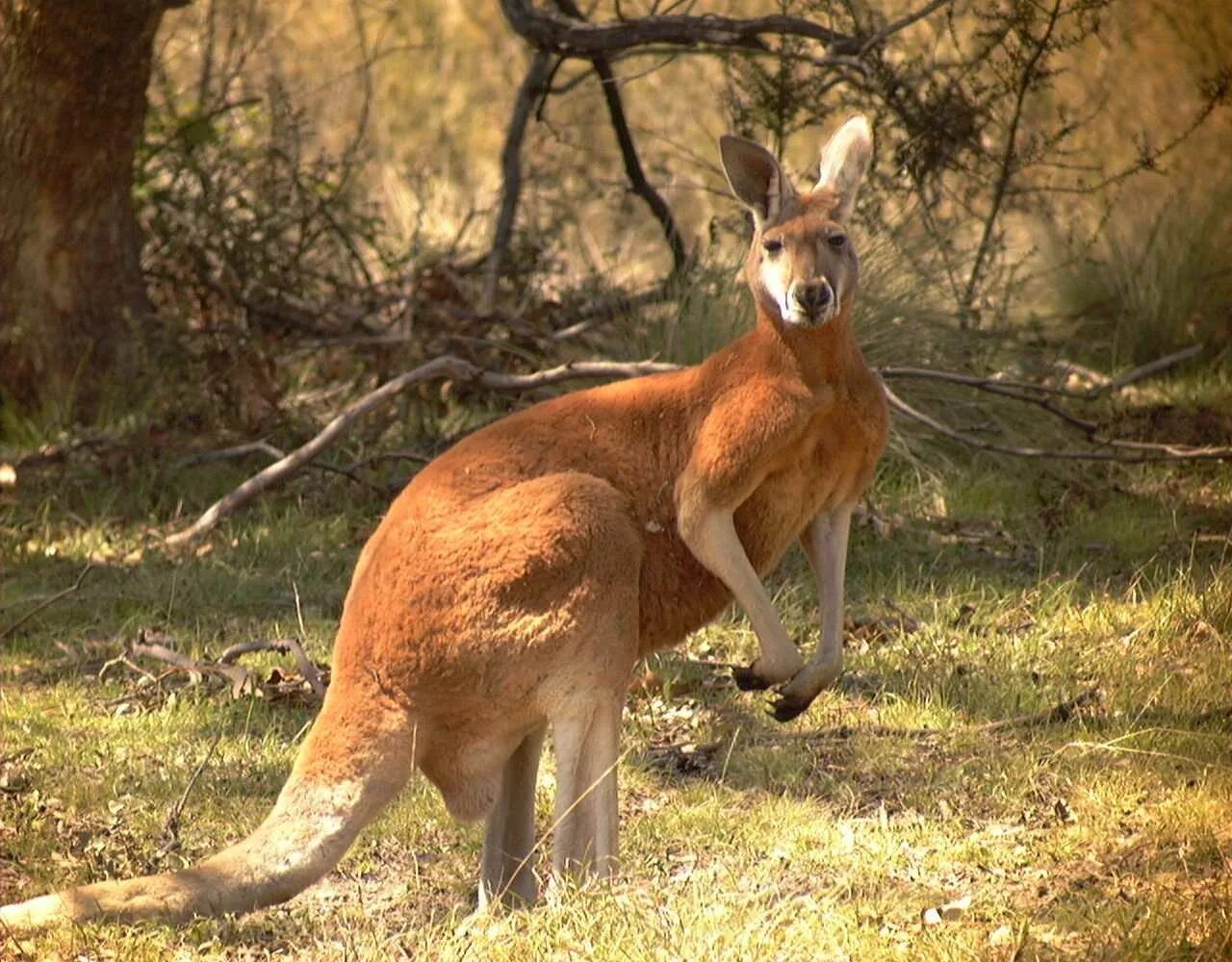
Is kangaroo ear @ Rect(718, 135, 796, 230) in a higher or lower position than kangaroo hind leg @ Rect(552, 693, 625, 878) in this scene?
higher

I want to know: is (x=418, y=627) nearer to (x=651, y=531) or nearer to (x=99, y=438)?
(x=651, y=531)

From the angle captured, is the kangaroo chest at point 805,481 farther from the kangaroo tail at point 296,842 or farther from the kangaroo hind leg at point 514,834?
the kangaroo tail at point 296,842

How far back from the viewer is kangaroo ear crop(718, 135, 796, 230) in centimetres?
445

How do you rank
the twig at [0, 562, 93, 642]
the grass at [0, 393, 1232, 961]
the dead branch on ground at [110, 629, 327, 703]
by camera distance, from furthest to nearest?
the dead branch on ground at [110, 629, 327, 703] < the twig at [0, 562, 93, 642] < the grass at [0, 393, 1232, 961]

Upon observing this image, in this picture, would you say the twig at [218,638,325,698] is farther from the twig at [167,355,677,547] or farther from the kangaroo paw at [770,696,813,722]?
the kangaroo paw at [770,696,813,722]

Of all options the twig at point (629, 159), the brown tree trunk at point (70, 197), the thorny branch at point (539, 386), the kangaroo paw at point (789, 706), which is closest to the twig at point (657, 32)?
the twig at point (629, 159)

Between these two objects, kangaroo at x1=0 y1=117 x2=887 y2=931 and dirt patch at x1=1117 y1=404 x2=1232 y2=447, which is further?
dirt patch at x1=1117 y1=404 x2=1232 y2=447

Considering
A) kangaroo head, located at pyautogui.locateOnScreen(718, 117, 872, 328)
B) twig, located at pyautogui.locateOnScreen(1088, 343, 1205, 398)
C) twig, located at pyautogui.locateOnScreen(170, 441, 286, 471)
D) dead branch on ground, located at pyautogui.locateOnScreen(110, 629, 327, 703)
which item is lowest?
dead branch on ground, located at pyautogui.locateOnScreen(110, 629, 327, 703)

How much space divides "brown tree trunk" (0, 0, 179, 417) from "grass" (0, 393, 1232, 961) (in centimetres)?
79

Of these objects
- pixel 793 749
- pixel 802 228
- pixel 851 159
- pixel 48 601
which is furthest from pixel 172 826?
pixel 851 159

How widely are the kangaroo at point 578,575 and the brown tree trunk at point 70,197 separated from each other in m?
4.29

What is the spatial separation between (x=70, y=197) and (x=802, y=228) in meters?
4.90

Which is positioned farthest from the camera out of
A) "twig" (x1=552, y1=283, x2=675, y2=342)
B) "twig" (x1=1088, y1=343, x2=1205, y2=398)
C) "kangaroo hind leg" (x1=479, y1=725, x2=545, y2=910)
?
"twig" (x1=552, y1=283, x2=675, y2=342)

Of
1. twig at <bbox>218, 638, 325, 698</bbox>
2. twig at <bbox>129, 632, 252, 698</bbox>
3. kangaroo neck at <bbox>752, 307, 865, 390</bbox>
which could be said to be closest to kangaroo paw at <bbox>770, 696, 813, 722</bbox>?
kangaroo neck at <bbox>752, 307, 865, 390</bbox>
